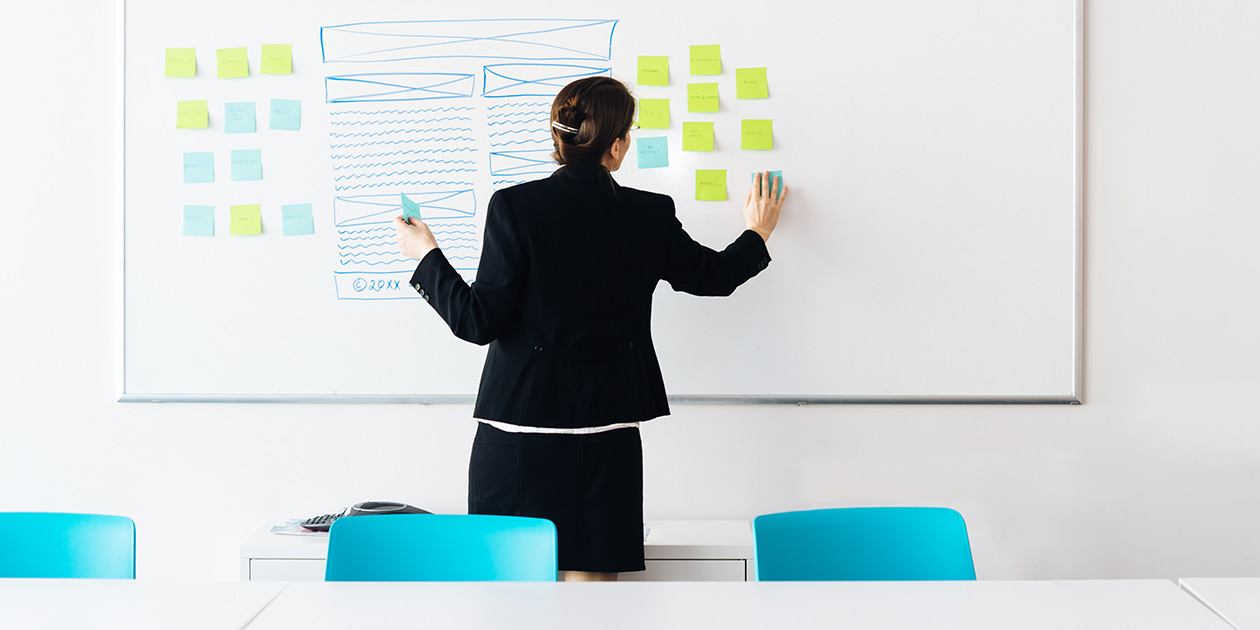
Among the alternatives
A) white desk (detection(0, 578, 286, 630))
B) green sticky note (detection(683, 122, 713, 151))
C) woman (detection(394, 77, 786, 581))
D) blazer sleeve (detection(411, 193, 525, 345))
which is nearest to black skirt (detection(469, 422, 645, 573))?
woman (detection(394, 77, 786, 581))

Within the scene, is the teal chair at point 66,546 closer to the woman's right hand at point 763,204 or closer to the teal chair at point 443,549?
the teal chair at point 443,549

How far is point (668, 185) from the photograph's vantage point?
2600 mm

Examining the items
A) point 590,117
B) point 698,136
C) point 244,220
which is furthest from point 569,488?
point 244,220

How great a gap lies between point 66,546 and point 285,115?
1336 millimetres

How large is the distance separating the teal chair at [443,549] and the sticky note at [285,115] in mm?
1375

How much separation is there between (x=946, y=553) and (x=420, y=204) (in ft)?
5.34

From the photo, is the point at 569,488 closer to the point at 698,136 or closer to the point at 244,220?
the point at 698,136

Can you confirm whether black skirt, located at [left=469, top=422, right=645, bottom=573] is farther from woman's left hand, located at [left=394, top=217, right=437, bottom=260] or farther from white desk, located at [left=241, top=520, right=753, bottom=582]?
woman's left hand, located at [left=394, top=217, right=437, bottom=260]

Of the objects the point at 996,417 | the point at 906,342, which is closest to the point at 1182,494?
the point at 996,417

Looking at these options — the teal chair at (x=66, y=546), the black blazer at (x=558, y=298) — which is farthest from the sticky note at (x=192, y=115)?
the teal chair at (x=66, y=546)

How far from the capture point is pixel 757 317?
262 cm

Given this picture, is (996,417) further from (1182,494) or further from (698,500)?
(698,500)

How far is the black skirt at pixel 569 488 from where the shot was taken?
1.99 metres

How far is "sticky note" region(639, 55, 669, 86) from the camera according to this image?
2576mm
